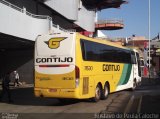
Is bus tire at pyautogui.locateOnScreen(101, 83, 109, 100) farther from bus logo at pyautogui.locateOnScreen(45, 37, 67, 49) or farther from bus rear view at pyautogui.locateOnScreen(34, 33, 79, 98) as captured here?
bus logo at pyautogui.locateOnScreen(45, 37, 67, 49)

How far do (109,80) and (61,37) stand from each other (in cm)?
509

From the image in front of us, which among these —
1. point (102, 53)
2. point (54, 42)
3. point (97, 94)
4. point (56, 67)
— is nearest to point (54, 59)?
point (56, 67)

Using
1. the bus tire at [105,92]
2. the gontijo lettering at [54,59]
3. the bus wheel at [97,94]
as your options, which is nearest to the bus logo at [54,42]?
the gontijo lettering at [54,59]

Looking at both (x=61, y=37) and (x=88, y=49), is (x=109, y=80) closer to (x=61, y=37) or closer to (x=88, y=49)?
(x=88, y=49)

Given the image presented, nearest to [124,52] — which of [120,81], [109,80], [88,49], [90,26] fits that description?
[120,81]

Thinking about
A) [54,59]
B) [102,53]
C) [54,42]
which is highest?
[54,42]

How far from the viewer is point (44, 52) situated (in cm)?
1767

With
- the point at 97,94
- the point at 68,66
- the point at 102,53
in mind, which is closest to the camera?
the point at 68,66

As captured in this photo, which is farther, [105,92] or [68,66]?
[105,92]

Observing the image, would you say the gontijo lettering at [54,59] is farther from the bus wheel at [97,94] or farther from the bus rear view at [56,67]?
the bus wheel at [97,94]

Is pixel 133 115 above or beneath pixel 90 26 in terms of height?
beneath

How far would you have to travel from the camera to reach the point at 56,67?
56.7 feet

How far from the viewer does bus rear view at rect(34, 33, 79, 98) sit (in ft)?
55.4

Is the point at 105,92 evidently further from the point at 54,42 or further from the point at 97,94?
the point at 54,42
